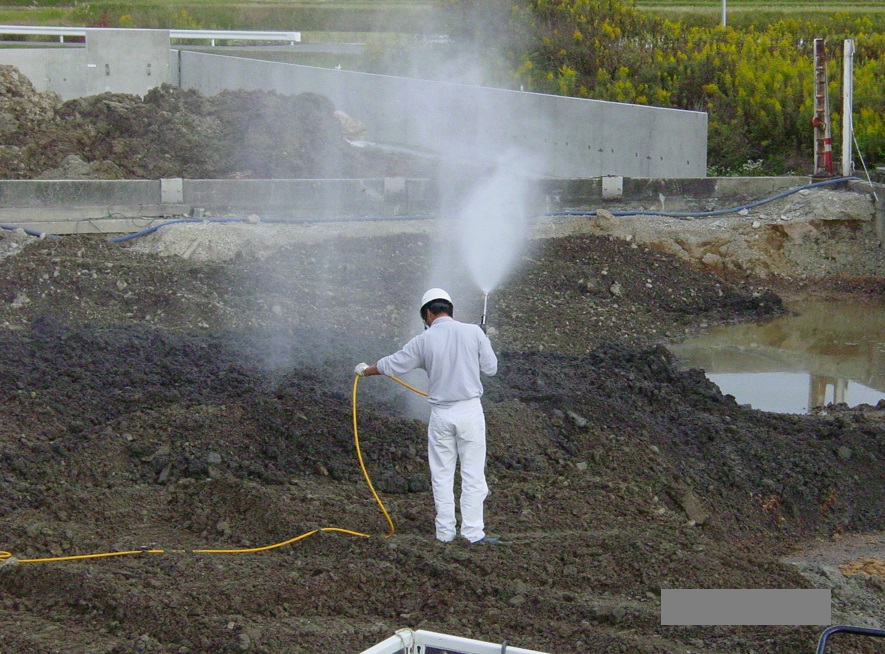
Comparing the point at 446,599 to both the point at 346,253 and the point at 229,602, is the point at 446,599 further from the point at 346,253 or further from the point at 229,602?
the point at 346,253

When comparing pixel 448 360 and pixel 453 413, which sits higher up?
pixel 448 360

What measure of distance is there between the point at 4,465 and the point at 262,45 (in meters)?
26.6

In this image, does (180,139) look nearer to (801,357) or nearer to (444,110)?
(444,110)

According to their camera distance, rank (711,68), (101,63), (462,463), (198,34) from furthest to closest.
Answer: (198,34)
(101,63)
(711,68)
(462,463)

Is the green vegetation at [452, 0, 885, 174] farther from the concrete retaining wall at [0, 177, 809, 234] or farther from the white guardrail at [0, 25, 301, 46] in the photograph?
the white guardrail at [0, 25, 301, 46]

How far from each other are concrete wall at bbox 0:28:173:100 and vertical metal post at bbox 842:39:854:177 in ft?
56.7

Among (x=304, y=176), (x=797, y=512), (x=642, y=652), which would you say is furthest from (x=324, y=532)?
(x=304, y=176)

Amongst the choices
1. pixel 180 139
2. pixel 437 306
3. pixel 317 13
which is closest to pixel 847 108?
pixel 437 306

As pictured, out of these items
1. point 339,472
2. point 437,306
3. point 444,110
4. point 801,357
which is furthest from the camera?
point 444,110

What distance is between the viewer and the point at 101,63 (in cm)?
2559

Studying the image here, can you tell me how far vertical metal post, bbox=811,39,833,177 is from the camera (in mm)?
15234

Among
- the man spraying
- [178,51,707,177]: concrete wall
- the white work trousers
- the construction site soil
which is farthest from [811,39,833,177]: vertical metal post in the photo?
the white work trousers

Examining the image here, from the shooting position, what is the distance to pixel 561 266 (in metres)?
13.6

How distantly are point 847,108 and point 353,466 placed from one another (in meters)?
10.6
